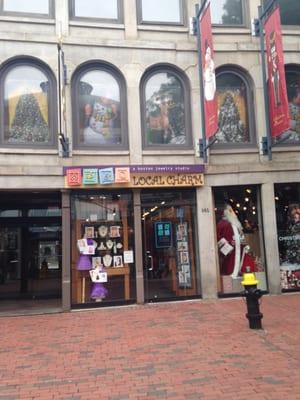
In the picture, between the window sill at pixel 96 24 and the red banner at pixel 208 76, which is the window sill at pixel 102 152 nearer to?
the red banner at pixel 208 76

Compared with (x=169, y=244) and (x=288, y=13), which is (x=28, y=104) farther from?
(x=288, y=13)

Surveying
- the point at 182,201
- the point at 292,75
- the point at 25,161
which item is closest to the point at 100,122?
the point at 25,161

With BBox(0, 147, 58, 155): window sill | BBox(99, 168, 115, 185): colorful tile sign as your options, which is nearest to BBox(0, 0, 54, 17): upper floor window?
BBox(0, 147, 58, 155): window sill

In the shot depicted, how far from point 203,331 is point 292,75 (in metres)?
7.95

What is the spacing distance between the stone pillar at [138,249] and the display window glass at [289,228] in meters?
3.67

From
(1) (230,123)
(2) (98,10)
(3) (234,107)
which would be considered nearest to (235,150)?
(1) (230,123)

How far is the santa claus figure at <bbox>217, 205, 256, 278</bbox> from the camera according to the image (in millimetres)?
12047

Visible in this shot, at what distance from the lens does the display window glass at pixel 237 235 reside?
12016 millimetres

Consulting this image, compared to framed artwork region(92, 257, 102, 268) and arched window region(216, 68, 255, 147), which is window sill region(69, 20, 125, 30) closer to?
arched window region(216, 68, 255, 147)

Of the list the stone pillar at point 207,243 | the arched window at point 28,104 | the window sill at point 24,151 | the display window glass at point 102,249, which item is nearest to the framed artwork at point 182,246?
the stone pillar at point 207,243

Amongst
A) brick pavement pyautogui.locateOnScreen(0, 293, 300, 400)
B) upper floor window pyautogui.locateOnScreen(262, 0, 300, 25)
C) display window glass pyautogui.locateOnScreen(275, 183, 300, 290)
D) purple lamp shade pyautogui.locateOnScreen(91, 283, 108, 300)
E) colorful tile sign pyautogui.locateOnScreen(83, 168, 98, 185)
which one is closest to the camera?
brick pavement pyautogui.locateOnScreen(0, 293, 300, 400)

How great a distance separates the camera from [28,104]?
11.5 metres

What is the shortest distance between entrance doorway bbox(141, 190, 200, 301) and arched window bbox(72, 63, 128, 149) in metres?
1.71

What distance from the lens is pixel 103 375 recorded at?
605cm
